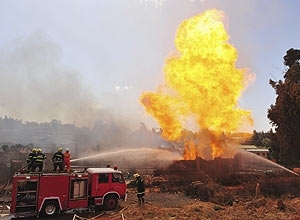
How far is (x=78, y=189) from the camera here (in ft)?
51.4

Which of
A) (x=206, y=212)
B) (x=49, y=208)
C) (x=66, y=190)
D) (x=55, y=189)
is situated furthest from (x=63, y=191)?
(x=206, y=212)

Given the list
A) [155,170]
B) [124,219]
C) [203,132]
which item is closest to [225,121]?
[203,132]

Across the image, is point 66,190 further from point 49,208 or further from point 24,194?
point 24,194

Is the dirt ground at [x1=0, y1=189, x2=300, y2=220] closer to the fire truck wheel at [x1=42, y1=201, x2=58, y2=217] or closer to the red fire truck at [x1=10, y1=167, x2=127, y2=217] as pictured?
the fire truck wheel at [x1=42, y1=201, x2=58, y2=217]

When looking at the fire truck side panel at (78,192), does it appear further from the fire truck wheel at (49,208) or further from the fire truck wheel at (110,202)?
the fire truck wheel at (110,202)

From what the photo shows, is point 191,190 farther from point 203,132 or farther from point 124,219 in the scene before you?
point 203,132

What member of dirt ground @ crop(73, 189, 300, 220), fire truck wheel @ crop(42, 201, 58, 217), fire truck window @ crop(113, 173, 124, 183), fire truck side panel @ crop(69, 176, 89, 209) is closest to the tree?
dirt ground @ crop(73, 189, 300, 220)

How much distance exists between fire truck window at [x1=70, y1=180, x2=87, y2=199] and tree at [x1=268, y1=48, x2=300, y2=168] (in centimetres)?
2272

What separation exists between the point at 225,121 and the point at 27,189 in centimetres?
2585

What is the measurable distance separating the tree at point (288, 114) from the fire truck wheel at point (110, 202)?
2123 centimetres

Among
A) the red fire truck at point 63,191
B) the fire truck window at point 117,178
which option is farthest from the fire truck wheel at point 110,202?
the fire truck window at point 117,178

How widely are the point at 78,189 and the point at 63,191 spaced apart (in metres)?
0.91

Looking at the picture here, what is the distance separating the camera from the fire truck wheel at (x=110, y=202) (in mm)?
16344

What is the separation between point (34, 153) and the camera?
53.9ft
